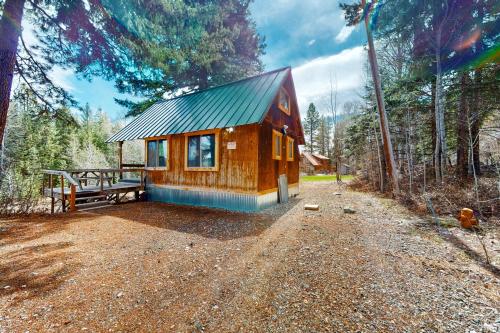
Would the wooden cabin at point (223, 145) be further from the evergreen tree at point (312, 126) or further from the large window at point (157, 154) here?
the evergreen tree at point (312, 126)

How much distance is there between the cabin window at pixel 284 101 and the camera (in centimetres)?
923

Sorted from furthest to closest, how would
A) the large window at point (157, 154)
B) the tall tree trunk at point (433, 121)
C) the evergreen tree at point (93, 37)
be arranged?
the tall tree trunk at point (433, 121) < the large window at point (157, 154) < the evergreen tree at point (93, 37)

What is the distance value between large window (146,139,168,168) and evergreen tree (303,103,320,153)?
1511 inches

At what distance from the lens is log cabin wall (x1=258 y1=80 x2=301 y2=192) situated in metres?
7.27

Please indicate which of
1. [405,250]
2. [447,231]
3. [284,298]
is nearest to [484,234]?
[447,231]

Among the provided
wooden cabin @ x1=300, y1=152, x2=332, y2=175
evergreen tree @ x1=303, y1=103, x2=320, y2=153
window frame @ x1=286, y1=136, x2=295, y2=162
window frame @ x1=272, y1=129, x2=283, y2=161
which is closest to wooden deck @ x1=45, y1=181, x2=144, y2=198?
window frame @ x1=272, y1=129, x2=283, y2=161

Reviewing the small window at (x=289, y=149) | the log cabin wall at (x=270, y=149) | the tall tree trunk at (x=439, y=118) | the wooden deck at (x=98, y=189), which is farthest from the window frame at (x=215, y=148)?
the tall tree trunk at (x=439, y=118)

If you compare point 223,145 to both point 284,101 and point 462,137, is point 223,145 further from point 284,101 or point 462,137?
point 462,137

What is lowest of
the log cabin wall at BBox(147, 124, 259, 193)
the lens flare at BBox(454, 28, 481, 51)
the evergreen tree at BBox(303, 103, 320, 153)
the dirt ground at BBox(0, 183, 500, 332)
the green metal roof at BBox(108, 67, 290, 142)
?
the dirt ground at BBox(0, 183, 500, 332)

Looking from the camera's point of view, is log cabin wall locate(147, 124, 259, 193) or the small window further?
the small window

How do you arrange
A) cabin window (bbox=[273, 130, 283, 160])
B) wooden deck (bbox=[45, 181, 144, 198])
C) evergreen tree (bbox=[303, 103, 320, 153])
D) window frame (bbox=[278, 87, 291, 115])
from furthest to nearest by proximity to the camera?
evergreen tree (bbox=[303, 103, 320, 153]) < window frame (bbox=[278, 87, 291, 115]) < cabin window (bbox=[273, 130, 283, 160]) < wooden deck (bbox=[45, 181, 144, 198])

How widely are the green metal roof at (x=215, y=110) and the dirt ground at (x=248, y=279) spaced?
3.87m

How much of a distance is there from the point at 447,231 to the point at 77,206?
11558mm

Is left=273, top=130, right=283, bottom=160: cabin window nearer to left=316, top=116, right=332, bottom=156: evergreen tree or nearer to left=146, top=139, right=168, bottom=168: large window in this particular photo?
left=146, top=139, right=168, bottom=168: large window
